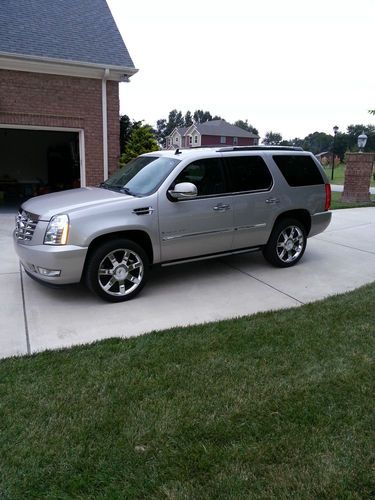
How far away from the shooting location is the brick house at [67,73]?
34.8ft

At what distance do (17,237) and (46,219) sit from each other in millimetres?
723

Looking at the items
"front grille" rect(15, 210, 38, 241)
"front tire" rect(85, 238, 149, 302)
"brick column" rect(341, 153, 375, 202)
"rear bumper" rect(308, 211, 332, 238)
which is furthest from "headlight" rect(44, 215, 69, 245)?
"brick column" rect(341, 153, 375, 202)

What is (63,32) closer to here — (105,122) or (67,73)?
(67,73)

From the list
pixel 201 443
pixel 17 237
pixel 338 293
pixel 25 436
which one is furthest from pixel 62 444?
pixel 338 293

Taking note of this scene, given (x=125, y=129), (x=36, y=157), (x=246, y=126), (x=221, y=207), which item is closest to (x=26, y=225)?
(x=221, y=207)

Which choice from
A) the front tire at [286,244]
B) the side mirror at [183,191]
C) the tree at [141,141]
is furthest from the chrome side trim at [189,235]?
the tree at [141,141]

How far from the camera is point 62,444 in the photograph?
2637 mm

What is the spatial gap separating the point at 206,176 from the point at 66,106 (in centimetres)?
697

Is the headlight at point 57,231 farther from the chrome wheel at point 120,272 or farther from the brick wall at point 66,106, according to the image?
the brick wall at point 66,106

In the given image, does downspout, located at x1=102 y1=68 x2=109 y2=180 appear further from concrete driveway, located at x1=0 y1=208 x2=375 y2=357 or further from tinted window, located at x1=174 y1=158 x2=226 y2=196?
tinted window, located at x1=174 y1=158 x2=226 y2=196

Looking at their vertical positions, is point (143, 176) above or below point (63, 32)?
below

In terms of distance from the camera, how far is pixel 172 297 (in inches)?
214

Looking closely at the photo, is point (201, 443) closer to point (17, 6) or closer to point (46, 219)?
point (46, 219)

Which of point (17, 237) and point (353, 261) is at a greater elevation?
point (17, 237)
